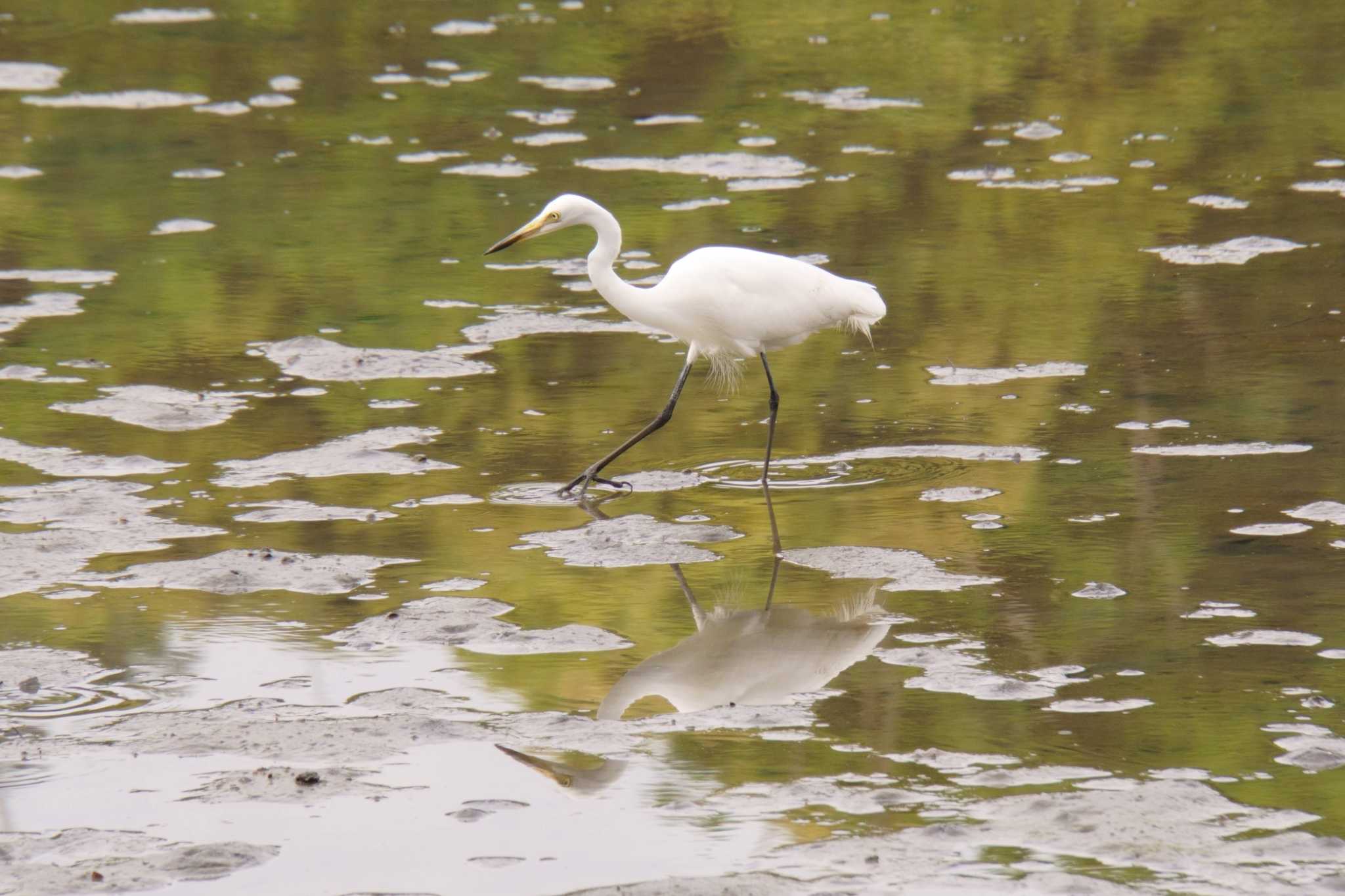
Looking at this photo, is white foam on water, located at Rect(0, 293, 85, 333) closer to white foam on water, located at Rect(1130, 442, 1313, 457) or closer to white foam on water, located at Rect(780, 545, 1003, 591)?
white foam on water, located at Rect(780, 545, 1003, 591)

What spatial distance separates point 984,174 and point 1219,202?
126 cm

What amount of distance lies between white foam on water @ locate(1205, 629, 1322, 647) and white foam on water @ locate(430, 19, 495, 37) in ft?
30.9

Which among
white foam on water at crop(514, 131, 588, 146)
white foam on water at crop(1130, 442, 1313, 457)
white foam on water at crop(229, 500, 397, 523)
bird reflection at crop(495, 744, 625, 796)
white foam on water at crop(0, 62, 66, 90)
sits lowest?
bird reflection at crop(495, 744, 625, 796)

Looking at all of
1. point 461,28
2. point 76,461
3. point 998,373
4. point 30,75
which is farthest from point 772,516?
point 461,28

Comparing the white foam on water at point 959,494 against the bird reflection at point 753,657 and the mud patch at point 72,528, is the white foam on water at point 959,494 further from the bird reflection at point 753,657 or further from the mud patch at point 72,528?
the mud patch at point 72,528

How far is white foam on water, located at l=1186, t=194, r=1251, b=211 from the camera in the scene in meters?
8.73

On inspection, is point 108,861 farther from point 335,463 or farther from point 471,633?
point 335,463

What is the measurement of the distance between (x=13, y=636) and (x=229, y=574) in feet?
1.99

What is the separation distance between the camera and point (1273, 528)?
16.8 ft

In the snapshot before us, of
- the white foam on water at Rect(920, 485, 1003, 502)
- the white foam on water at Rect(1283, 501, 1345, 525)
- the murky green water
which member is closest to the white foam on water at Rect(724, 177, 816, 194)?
the murky green water

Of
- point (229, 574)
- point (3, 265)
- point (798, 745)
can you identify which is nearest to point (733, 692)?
point (798, 745)

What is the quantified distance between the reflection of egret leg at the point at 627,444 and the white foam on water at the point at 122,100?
242 inches

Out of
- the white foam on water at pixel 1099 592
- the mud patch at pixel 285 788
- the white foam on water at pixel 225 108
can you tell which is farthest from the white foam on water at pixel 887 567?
the white foam on water at pixel 225 108

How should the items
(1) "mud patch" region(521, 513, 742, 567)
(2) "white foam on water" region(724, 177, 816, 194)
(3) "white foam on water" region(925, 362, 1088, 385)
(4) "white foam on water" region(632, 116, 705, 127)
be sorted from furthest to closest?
1. (4) "white foam on water" region(632, 116, 705, 127)
2. (2) "white foam on water" region(724, 177, 816, 194)
3. (3) "white foam on water" region(925, 362, 1088, 385)
4. (1) "mud patch" region(521, 513, 742, 567)
